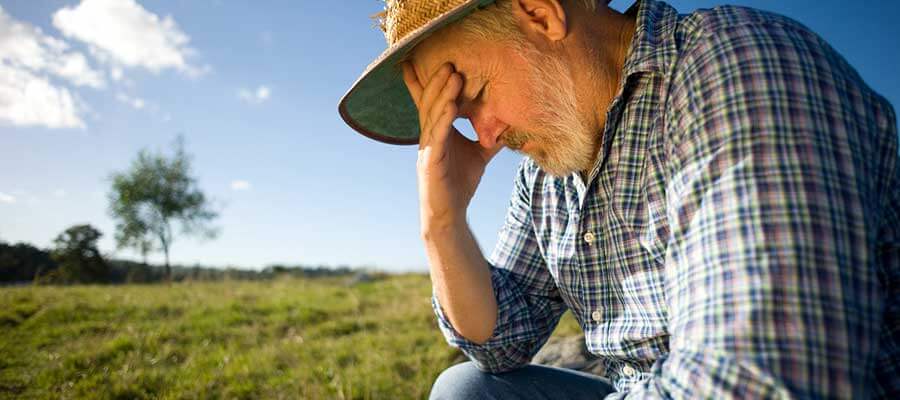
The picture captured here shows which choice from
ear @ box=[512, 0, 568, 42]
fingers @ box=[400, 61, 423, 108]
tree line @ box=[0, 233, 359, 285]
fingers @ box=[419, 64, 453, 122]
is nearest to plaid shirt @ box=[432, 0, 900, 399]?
Answer: ear @ box=[512, 0, 568, 42]

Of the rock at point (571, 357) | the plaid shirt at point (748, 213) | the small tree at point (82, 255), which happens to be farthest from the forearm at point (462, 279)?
the small tree at point (82, 255)

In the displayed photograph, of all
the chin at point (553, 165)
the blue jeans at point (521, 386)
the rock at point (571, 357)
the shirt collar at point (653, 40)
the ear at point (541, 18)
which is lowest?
the rock at point (571, 357)

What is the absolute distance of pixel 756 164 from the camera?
1218 mm

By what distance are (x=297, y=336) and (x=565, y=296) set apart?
193 inches

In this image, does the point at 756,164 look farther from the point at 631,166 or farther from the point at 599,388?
the point at 599,388

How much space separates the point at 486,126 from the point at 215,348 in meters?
4.90

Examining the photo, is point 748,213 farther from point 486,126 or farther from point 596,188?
point 486,126

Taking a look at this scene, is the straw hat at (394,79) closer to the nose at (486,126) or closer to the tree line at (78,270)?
the nose at (486,126)

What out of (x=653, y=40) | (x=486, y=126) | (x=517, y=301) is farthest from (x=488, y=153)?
(x=653, y=40)

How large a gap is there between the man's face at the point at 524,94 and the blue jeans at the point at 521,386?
1030 millimetres

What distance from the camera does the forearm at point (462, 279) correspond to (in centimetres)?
236

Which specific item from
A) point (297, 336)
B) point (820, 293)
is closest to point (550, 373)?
point (820, 293)

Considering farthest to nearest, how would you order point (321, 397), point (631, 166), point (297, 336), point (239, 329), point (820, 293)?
1. point (239, 329)
2. point (297, 336)
3. point (321, 397)
4. point (631, 166)
5. point (820, 293)

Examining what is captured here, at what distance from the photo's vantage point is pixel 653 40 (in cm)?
184
